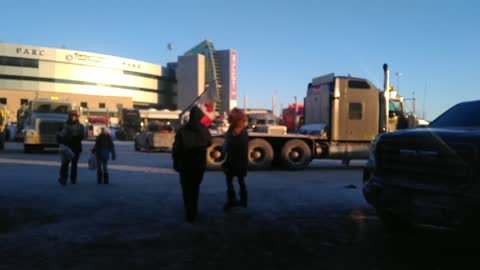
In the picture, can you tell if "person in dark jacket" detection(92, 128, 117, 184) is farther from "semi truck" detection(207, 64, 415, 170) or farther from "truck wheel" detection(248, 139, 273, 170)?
"truck wheel" detection(248, 139, 273, 170)

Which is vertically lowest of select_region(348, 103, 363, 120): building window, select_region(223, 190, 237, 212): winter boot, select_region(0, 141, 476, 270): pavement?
select_region(0, 141, 476, 270): pavement

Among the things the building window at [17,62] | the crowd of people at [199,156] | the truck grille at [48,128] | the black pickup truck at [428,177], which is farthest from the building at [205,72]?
the black pickup truck at [428,177]

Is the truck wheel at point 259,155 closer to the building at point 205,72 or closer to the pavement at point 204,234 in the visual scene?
the pavement at point 204,234

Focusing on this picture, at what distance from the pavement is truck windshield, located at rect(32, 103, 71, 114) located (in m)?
12.7

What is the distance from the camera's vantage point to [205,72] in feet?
283

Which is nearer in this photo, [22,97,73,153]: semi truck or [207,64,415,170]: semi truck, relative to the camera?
[207,64,415,170]: semi truck

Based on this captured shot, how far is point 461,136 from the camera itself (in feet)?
14.3

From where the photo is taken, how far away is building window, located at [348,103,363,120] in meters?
14.2

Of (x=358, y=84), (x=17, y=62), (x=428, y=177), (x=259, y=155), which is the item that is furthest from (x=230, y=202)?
(x=17, y=62)

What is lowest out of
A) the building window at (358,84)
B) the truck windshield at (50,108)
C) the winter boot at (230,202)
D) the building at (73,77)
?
the winter boot at (230,202)

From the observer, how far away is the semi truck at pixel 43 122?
19.9m

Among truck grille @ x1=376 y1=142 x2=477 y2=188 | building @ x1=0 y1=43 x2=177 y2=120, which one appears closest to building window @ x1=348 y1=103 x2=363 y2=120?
truck grille @ x1=376 y1=142 x2=477 y2=188

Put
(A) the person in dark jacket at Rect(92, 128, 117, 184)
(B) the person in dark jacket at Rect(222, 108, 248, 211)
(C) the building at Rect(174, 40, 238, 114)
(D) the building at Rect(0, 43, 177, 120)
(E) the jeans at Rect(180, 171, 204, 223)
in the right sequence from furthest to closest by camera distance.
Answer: (C) the building at Rect(174, 40, 238, 114), (D) the building at Rect(0, 43, 177, 120), (A) the person in dark jacket at Rect(92, 128, 117, 184), (B) the person in dark jacket at Rect(222, 108, 248, 211), (E) the jeans at Rect(180, 171, 204, 223)

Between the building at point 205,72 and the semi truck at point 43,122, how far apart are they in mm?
63935
